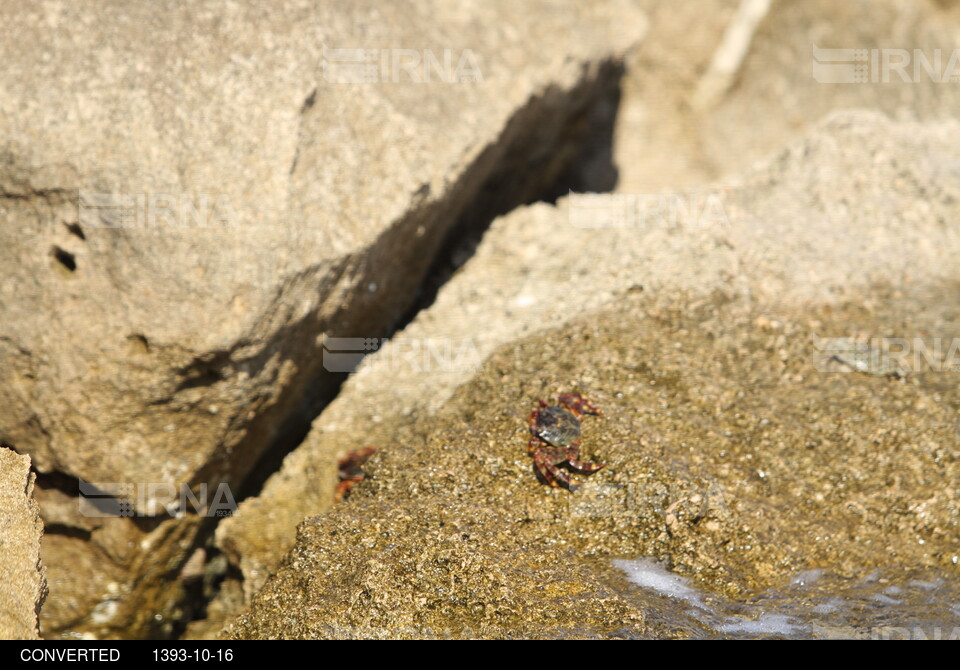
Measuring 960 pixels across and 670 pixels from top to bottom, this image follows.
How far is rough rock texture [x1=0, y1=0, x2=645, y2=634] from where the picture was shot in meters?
3.74

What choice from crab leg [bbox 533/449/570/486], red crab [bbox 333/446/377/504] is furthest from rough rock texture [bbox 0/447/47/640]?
crab leg [bbox 533/449/570/486]

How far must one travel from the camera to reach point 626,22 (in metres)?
5.84

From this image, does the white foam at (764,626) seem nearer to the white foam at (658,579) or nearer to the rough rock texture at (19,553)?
the white foam at (658,579)

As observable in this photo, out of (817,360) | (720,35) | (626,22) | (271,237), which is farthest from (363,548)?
(720,35)

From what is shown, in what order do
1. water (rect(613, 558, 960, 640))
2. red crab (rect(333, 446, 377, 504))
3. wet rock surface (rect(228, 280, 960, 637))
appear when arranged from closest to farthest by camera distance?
water (rect(613, 558, 960, 640))
wet rock surface (rect(228, 280, 960, 637))
red crab (rect(333, 446, 377, 504))

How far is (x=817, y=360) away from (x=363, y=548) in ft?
7.60

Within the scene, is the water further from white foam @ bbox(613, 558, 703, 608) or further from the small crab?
the small crab

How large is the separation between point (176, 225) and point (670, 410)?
2294 millimetres

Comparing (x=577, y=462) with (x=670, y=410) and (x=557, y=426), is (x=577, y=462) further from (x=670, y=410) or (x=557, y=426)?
(x=670, y=410)

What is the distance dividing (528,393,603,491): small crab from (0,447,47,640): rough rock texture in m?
1.84

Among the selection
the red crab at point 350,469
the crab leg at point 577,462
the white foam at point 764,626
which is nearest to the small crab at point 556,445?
the crab leg at point 577,462

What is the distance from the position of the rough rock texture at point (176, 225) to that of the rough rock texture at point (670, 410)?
Answer: 57 centimetres

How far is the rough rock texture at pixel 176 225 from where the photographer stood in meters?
3.74

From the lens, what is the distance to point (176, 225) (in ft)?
12.3
